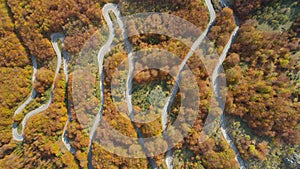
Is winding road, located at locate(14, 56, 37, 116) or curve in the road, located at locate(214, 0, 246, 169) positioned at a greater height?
winding road, located at locate(14, 56, 37, 116)

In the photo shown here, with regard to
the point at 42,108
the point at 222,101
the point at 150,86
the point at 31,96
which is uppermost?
the point at 31,96

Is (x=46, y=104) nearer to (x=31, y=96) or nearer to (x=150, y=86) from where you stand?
(x=31, y=96)

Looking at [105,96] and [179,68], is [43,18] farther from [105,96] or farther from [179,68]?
[179,68]

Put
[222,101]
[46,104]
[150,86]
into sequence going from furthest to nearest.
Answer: [46,104]
[150,86]
[222,101]

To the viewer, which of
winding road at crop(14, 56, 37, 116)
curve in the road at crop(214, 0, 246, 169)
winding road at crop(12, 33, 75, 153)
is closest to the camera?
curve in the road at crop(214, 0, 246, 169)

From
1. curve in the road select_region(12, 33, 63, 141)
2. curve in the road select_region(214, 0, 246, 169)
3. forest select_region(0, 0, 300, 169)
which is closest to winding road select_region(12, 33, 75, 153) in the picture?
curve in the road select_region(12, 33, 63, 141)

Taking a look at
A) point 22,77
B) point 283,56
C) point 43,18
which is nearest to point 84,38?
point 43,18

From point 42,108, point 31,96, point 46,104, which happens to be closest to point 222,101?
point 46,104

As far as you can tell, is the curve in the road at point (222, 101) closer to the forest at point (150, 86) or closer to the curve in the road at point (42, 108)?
the forest at point (150, 86)

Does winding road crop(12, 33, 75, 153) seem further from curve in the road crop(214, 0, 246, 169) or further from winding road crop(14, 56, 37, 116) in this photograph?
curve in the road crop(214, 0, 246, 169)

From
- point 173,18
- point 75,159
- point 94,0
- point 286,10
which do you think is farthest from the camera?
point 75,159

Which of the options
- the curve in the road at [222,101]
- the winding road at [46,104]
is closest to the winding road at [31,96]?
the winding road at [46,104]
